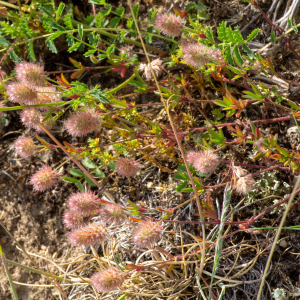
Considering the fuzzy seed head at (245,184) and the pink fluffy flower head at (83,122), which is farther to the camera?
the pink fluffy flower head at (83,122)

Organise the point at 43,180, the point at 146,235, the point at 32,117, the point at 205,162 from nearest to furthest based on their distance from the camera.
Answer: the point at 146,235 < the point at 205,162 < the point at 32,117 < the point at 43,180

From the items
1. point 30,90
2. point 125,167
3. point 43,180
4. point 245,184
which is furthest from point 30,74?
point 245,184

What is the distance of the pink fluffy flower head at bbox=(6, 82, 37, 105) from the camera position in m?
1.73

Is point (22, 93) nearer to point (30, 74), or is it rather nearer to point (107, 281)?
point (30, 74)

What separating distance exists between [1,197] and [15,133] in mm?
615

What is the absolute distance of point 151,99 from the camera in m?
Result: 2.75

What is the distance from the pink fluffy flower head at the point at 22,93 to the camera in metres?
1.73

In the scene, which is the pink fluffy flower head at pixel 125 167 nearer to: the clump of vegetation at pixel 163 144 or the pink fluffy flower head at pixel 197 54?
the clump of vegetation at pixel 163 144

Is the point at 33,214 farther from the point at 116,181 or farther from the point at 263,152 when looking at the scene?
the point at 263,152

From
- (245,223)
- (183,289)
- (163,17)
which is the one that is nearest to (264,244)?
(245,223)

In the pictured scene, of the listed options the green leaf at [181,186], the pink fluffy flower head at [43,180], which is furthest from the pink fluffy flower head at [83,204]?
the green leaf at [181,186]

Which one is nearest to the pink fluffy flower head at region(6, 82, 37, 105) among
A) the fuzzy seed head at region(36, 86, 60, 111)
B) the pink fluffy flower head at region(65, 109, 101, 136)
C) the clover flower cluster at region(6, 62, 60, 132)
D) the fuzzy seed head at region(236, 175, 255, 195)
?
the clover flower cluster at region(6, 62, 60, 132)

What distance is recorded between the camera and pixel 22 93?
68.2 inches

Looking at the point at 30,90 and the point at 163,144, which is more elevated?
the point at 30,90
